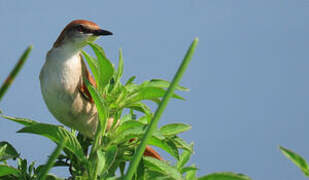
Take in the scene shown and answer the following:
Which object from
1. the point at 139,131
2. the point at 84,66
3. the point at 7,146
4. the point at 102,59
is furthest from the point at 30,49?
the point at 84,66

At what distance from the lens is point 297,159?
5.22 ft

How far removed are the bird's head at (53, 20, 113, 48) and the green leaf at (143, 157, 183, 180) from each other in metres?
1.69

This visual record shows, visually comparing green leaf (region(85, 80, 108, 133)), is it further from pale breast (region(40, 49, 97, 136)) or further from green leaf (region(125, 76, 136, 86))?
pale breast (region(40, 49, 97, 136))

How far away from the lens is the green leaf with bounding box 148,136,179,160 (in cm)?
214

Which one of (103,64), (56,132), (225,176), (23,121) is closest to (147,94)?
(103,64)

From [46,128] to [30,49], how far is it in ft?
5.33

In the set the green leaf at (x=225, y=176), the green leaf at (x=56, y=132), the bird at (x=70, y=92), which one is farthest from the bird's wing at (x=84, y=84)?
the green leaf at (x=225, y=176)

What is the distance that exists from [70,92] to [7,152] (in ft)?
2.92

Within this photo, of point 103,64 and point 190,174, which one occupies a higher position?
point 103,64

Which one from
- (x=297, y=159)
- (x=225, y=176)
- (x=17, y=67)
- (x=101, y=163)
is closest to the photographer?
(x=17, y=67)

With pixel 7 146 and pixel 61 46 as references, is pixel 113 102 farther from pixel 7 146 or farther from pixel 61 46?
pixel 61 46

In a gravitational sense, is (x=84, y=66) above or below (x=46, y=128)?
above

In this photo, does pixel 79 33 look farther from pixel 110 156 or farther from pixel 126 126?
pixel 110 156

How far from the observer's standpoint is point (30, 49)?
2.15 feet
